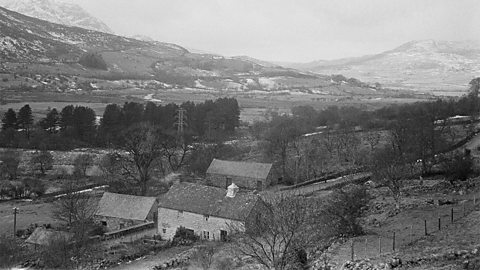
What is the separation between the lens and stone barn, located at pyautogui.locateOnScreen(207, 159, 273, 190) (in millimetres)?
64250

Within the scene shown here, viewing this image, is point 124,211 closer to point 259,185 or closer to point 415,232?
point 259,185

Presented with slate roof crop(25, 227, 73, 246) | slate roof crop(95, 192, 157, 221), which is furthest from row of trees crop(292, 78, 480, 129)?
slate roof crop(25, 227, 73, 246)

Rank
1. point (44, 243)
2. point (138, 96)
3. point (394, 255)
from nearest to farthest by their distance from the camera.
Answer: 1. point (394, 255)
2. point (44, 243)
3. point (138, 96)

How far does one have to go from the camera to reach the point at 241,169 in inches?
2598

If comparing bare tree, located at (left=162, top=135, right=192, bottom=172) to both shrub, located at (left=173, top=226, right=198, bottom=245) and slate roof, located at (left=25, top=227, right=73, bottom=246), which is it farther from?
slate roof, located at (left=25, top=227, right=73, bottom=246)

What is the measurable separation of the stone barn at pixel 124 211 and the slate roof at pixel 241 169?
16.3m

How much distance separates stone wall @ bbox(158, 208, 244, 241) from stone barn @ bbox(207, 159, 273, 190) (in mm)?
19173

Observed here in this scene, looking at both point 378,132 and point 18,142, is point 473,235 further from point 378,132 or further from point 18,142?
point 18,142

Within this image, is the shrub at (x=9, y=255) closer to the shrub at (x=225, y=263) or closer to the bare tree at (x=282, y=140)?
the shrub at (x=225, y=263)

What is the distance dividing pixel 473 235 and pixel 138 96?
138930mm

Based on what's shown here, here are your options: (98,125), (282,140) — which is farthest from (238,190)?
(98,125)

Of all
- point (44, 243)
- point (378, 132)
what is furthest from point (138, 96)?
point (44, 243)

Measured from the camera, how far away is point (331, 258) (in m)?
29.9

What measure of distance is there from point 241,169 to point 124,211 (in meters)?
19.7
